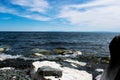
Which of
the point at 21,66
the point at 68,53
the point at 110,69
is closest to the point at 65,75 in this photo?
the point at 110,69

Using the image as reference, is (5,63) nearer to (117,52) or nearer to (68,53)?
(68,53)

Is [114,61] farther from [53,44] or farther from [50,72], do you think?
[53,44]

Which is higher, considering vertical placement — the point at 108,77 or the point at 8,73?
the point at 108,77

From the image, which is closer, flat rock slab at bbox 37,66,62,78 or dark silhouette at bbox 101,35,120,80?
dark silhouette at bbox 101,35,120,80

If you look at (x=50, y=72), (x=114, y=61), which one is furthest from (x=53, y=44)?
(x=114, y=61)

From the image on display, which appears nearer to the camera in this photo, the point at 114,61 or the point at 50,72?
the point at 114,61

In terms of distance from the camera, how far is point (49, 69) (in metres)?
14.9

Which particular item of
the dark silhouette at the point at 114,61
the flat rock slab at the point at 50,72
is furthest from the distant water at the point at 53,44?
the dark silhouette at the point at 114,61

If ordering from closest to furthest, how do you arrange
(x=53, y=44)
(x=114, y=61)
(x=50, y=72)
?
1. (x=114, y=61)
2. (x=50, y=72)
3. (x=53, y=44)

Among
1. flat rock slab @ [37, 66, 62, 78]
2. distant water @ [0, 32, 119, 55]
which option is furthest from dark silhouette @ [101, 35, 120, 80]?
distant water @ [0, 32, 119, 55]

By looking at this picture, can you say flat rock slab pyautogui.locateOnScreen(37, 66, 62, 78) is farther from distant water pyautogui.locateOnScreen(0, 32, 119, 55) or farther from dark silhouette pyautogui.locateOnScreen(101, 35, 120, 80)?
distant water pyautogui.locateOnScreen(0, 32, 119, 55)

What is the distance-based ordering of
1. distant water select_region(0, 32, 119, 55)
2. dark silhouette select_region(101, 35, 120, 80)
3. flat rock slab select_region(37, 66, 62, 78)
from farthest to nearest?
distant water select_region(0, 32, 119, 55) < flat rock slab select_region(37, 66, 62, 78) < dark silhouette select_region(101, 35, 120, 80)

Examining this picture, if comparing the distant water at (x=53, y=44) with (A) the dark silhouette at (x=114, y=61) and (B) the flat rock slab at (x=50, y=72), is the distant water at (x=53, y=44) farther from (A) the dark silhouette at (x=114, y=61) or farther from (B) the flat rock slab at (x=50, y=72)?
(A) the dark silhouette at (x=114, y=61)

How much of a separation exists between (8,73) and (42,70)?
4.55 metres
